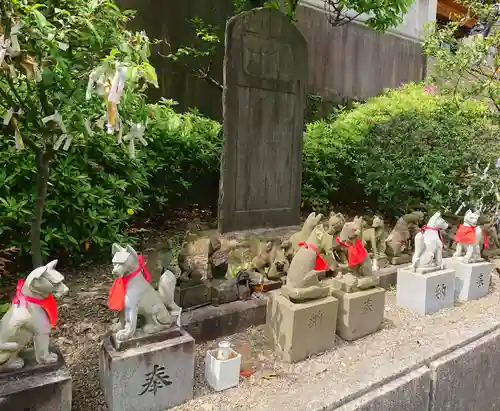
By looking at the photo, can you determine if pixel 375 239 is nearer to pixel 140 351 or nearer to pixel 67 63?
pixel 140 351

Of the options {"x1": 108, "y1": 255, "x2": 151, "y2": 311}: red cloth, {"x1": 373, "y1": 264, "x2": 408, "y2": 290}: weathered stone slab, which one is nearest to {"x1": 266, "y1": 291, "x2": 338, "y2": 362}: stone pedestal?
{"x1": 108, "y1": 255, "x2": 151, "y2": 311}: red cloth

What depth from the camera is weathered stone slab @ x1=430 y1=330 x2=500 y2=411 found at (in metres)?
2.61

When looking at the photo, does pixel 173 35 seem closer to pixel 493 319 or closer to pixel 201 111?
pixel 201 111

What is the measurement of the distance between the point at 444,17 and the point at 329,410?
15.4 metres

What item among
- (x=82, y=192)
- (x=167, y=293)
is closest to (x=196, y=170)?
(x=82, y=192)

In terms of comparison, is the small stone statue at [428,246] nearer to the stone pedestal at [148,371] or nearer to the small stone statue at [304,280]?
the small stone statue at [304,280]

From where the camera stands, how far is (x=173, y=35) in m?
6.67

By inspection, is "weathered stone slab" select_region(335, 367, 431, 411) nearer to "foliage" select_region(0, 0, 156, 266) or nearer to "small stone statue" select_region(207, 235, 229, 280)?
"small stone statue" select_region(207, 235, 229, 280)

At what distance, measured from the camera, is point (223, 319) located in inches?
111

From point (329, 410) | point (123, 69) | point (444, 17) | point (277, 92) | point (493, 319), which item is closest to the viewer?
point (123, 69)

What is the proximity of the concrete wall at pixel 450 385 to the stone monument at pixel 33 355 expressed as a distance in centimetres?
131

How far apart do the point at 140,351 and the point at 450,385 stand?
1919 mm

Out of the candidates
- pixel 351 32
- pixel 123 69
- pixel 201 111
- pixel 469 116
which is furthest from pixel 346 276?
pixel 351 32

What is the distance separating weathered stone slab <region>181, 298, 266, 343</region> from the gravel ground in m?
0.06
